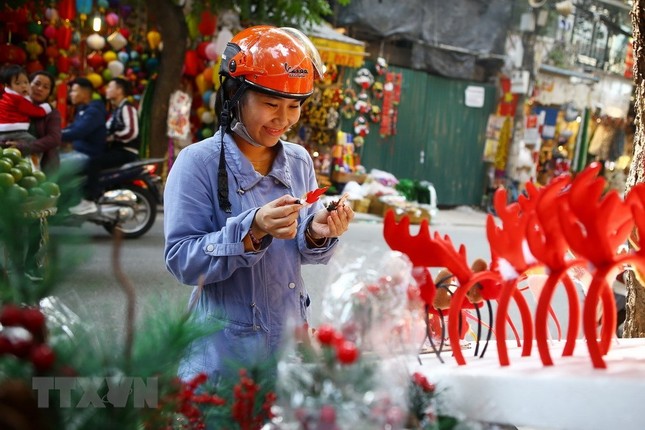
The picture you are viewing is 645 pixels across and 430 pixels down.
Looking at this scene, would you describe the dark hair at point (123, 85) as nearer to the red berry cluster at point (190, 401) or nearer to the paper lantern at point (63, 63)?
the paper lantern at point (63, 63)

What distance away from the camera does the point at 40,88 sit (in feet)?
21.2

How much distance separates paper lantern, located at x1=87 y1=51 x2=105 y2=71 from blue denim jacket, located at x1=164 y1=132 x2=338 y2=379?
8432 mm

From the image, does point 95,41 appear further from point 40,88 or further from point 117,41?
point 40,88

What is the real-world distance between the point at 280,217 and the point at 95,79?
8729 mm

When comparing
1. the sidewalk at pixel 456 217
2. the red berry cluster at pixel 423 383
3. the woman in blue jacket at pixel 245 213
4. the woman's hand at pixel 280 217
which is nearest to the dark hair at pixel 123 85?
the sidewalk at pixel 456 217

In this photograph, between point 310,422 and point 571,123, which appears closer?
point 310,422

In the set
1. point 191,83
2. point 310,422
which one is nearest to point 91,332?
point 310,422

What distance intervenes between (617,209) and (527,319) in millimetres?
329

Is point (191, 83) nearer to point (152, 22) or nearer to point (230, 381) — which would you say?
point (152, 22)

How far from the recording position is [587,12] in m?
16.2

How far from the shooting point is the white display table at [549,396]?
1.30 meters

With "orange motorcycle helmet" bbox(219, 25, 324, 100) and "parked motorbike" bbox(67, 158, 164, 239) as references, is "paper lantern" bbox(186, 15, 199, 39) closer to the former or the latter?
"parked motorbike" bbox(67, 158, 164, 239)

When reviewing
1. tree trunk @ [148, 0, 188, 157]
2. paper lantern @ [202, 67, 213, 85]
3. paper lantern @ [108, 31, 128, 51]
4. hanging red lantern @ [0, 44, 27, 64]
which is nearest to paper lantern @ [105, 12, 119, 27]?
paper lantern @ [108, 31, 128, 51]

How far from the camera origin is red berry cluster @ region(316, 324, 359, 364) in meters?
0.93
